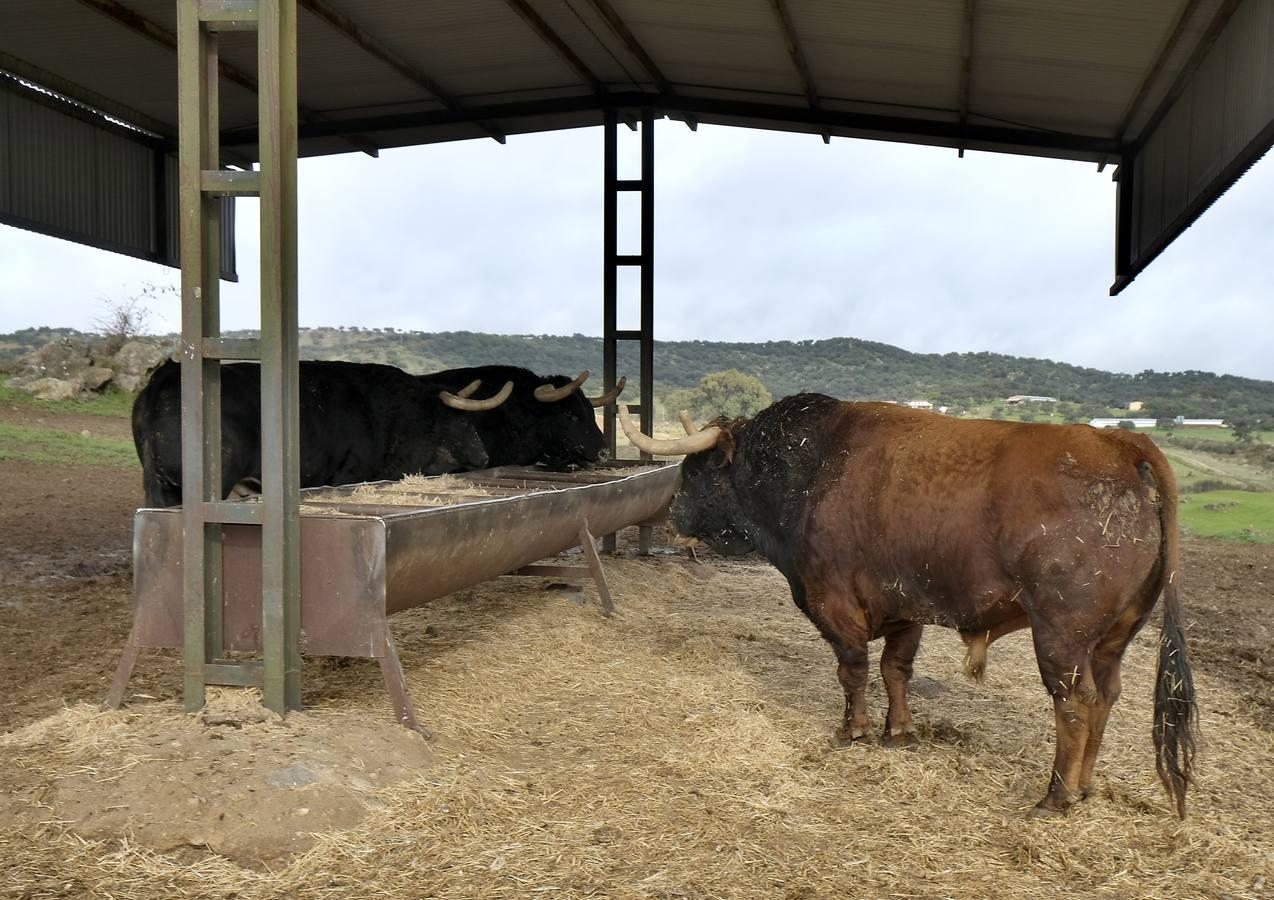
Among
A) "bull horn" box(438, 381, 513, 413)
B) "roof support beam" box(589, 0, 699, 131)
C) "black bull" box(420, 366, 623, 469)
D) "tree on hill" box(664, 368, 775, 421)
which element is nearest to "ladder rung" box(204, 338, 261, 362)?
"bull horn" box(438, 381, 513, 413)

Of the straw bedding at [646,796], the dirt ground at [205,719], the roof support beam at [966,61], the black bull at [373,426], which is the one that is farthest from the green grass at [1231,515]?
the black bull at [373,426]

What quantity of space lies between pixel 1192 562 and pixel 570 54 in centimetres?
833

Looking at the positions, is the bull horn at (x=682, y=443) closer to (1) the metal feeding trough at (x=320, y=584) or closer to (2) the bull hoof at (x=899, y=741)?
(1) the metal feeding trough at (x=320, y=584)

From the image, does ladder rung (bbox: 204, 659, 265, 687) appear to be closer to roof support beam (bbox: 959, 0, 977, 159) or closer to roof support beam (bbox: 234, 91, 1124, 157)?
roof support beam (bbox: 959, 0, 977, 159)

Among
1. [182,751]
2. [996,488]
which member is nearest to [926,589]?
[996,488]

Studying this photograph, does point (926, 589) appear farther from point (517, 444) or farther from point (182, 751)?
point (517, 444)

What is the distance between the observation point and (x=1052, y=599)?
408 cm

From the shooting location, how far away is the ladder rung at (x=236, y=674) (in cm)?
445

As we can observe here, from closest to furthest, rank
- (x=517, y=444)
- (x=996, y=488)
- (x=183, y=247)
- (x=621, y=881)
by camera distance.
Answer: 1. (x=621, y=881)
2. (x=996, y=488)
3. (x=183, y=247)
4. (x=517, y=444)

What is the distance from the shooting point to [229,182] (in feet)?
14.8

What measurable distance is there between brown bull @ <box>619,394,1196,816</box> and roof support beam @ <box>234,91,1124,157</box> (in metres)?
6.39

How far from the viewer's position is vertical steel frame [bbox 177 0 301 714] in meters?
4.43

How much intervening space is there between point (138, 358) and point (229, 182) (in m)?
21.0

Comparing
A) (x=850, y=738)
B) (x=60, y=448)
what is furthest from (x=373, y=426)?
(x=60, y=448)
